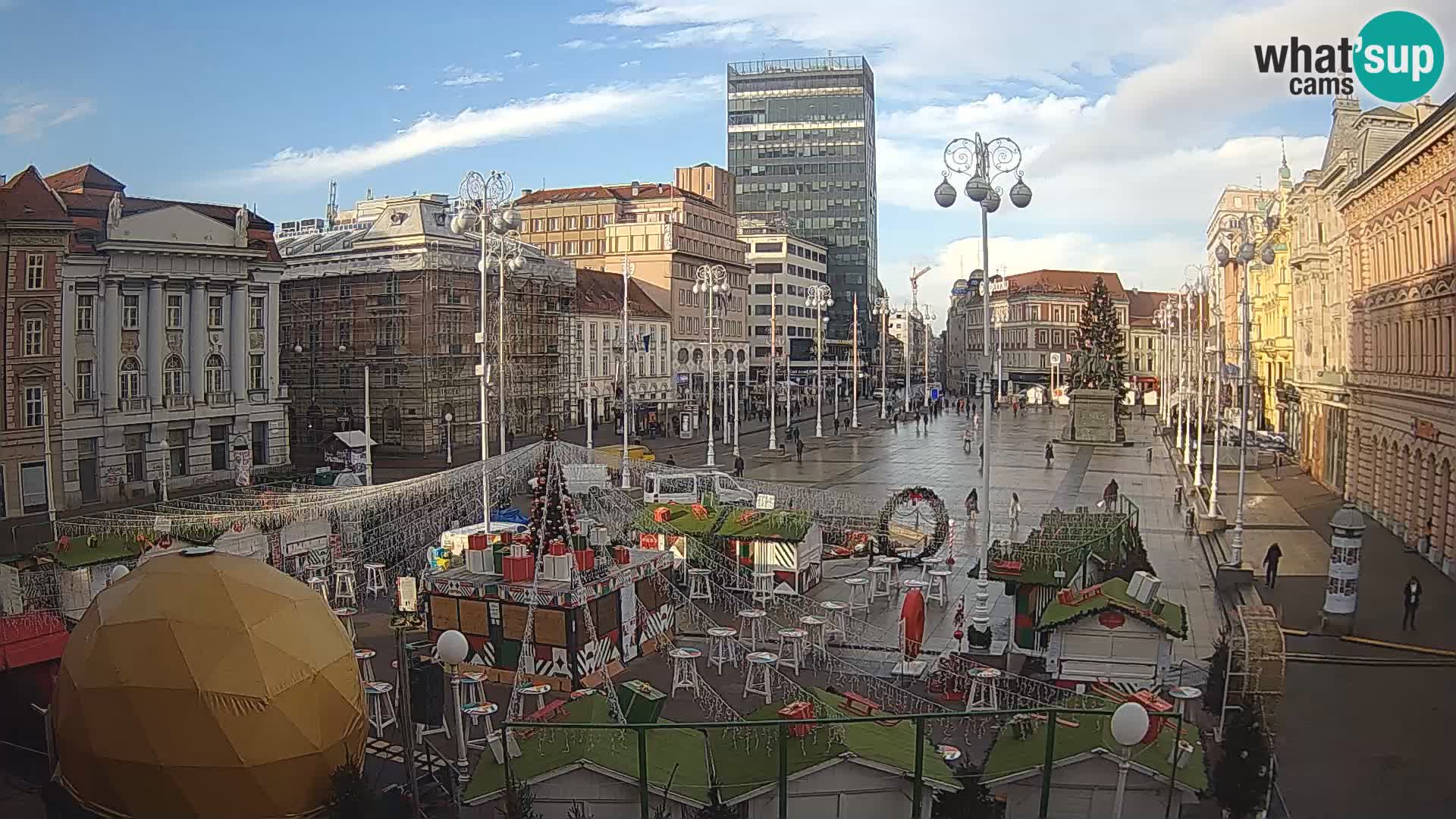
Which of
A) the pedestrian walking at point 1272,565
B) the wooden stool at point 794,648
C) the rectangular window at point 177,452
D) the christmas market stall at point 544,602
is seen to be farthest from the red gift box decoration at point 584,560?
the rectangular window at point 177,452

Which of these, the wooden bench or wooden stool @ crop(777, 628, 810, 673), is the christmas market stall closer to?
wooden stool @ crop(777, 628, 810, 673)

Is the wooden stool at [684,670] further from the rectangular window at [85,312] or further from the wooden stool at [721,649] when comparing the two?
the rectangular window at [85,312]

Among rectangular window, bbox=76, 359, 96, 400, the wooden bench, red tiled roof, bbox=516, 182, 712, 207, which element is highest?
red tiled roof, bbox=516, 182, 712, 207

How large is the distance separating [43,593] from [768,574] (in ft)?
46.2

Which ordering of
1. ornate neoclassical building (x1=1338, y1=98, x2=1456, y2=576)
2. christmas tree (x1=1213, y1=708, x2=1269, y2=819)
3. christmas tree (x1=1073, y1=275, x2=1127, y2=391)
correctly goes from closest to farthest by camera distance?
christmas tree (x1=1213, y1=708, x2=1269, y2=819)
ornate neoclassical building (x1=1338, y1=98, x2=1456, y2=576)
christmas tree (x1=1073, y1=275, x2=1127, y2=391)

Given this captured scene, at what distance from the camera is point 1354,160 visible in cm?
4025

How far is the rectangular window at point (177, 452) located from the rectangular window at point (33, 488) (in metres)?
6.21

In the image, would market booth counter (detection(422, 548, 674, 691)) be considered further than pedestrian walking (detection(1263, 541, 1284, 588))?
No

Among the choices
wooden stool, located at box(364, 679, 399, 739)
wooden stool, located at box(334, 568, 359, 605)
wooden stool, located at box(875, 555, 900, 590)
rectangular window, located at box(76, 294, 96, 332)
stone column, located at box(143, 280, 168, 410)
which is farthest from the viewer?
stone column, located at box(143, 280, 168, 410)

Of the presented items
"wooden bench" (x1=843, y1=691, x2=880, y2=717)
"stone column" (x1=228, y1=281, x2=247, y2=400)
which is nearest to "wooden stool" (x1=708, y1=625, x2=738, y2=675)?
"wooden bench" (x1=843, y1=691, x2=880, y2=717)

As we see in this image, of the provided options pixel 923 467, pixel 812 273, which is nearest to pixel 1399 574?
pixel 923 467

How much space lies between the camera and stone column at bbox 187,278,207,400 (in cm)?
4425

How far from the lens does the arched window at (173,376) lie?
4319cm

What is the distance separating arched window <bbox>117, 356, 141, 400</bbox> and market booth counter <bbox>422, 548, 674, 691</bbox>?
27847mm
